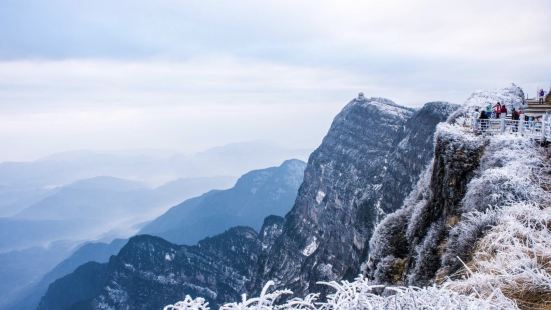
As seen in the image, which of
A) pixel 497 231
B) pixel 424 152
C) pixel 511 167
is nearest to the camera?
pixel 497 231

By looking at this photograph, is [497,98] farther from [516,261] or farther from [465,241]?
[516,261]

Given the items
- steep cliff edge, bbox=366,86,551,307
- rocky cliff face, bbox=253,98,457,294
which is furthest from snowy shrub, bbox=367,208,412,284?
rocky cliff face, bbox=253,98,457,294

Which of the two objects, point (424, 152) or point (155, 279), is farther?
point (155, 279)

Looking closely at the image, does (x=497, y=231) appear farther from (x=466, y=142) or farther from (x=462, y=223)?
(x=466, y=142)

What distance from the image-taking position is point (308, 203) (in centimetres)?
17788

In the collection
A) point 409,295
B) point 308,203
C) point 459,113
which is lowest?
point 308,203

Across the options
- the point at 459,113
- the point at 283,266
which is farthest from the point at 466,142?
the point at 283,266

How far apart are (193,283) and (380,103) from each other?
106 m

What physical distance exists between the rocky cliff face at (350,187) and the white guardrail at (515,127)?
81444mm

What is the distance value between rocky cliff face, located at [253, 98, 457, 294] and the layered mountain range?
39 cm

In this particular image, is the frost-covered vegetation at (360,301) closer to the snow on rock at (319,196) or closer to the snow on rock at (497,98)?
the snow on rock at (497,98)

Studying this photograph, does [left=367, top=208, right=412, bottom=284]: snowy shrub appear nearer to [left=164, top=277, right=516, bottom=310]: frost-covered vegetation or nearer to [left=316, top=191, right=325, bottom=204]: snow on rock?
[left=164, top=277, right=516, bottom=310]: frost-covered vegetation

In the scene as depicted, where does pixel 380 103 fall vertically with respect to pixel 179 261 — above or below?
above

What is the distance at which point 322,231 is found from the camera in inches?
6171
